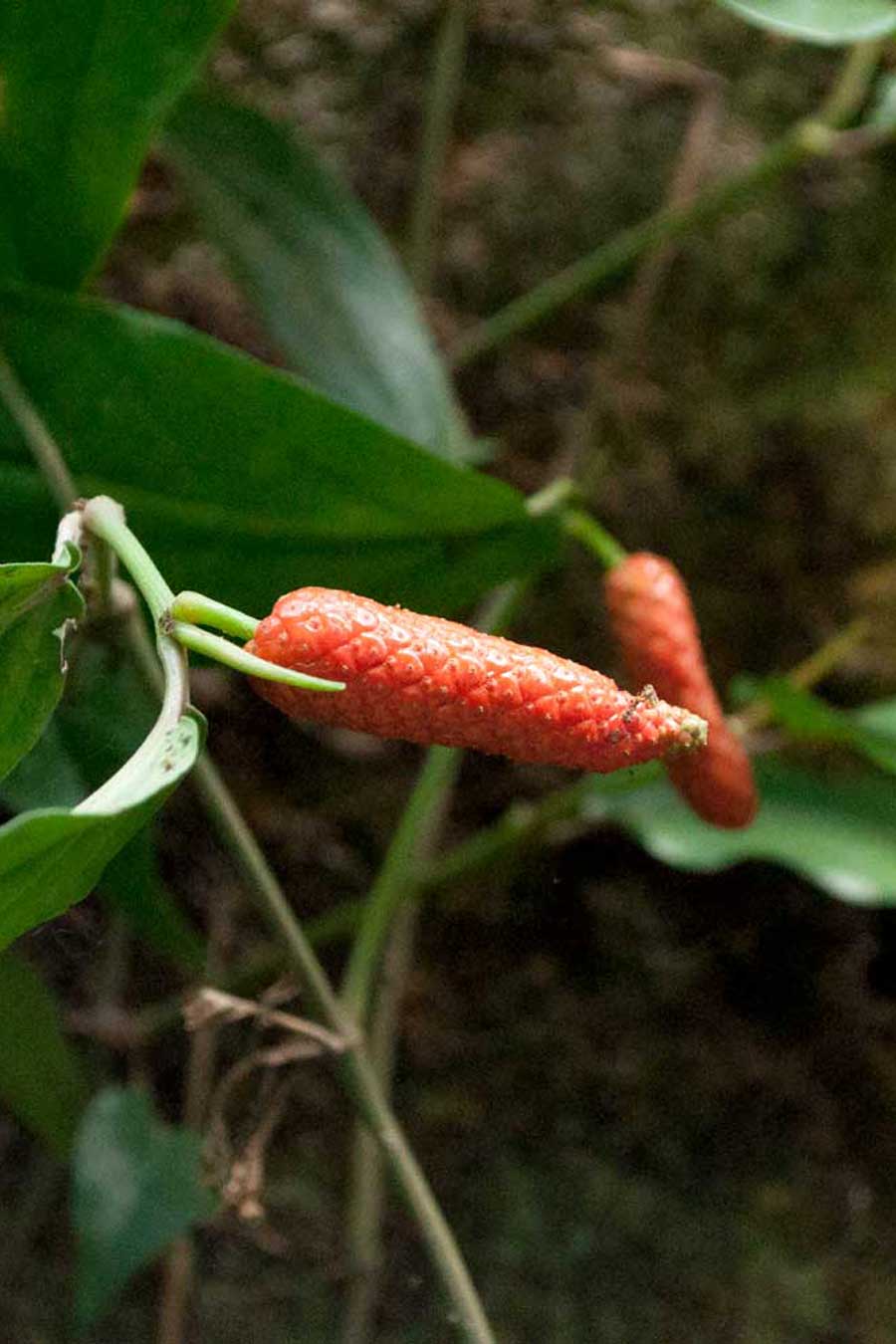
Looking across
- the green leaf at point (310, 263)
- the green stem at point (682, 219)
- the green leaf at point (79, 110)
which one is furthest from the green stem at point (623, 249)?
the green leaf at point (79, 110)

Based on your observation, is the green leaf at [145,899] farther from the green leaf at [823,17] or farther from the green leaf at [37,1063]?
the green leaf at [823,17]

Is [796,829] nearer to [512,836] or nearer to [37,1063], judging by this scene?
[512,836]

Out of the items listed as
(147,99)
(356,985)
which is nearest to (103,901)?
(356,985)

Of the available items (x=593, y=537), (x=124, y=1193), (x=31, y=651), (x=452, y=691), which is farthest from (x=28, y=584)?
(x=124, y=1193)

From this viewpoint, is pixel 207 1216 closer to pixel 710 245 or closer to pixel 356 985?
pixel 356 985

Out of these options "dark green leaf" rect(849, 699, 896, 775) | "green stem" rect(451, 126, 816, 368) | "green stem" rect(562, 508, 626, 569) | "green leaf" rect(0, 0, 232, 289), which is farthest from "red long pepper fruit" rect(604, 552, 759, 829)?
"green stem" rect(451, 126, 816, 368)
